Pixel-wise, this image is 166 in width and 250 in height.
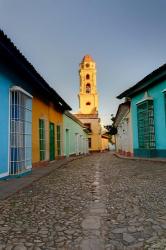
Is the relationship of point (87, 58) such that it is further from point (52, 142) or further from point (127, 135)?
point (52, 142)

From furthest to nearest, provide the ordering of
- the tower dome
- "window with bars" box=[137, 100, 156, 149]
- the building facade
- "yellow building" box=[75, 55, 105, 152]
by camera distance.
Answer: the tower dome < "yellow building" box=[75, 55, 105, 152] < the building facade < "window with bars" box=[137, 100, 156, 149]

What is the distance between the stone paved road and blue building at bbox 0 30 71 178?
2332 mm

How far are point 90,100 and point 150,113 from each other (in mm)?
36113

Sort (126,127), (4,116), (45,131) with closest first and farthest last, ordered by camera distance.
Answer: (4,116), (45,131), (126,127)

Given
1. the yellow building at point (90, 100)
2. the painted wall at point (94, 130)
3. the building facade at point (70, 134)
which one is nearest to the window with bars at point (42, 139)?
the building facade at point (70, 134)

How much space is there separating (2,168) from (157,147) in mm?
8316

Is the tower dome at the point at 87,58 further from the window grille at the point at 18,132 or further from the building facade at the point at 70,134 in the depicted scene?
the window grille at the point at 18,132

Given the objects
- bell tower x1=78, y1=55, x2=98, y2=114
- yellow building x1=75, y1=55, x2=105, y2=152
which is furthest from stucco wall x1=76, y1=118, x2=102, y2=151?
bell tower x1=78, y1=55, x2=98, y2=114

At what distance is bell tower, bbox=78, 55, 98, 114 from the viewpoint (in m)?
49.3

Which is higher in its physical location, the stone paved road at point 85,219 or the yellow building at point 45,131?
the yellow building at point 45,131

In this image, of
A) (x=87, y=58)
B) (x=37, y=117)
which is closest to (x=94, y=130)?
(x=87, y=58)

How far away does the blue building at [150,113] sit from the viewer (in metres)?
12.8

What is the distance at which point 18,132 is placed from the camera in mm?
8352

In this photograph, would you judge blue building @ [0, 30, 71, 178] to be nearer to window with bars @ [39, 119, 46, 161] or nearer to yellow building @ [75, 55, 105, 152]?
window with bars @ [39, 119, 46, 161]
